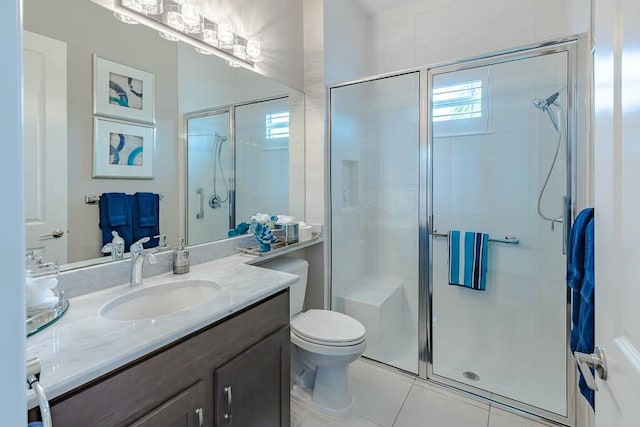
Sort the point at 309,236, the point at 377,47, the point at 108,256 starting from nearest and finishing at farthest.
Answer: the point at 108,256
the point at 309,236
the point at 377,47

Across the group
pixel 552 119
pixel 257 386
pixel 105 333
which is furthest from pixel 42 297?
pixel 552 119

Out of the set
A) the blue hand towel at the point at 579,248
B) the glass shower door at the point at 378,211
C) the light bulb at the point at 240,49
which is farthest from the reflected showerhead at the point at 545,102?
the light bulb at the point at 240,49

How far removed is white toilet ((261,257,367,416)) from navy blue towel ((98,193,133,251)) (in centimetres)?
82

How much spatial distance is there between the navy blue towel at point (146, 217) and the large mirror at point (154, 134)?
1.1 inches

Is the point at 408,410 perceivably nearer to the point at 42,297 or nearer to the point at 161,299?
the point at 161,299

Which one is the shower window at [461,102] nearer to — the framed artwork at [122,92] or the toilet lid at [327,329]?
the toilet lid at [327,329]

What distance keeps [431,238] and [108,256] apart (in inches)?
72.3

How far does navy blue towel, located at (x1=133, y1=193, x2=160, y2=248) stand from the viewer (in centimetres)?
137

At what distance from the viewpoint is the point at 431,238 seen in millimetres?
2094

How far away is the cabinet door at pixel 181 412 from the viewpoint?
798mm

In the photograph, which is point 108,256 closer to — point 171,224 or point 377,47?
point 171,224

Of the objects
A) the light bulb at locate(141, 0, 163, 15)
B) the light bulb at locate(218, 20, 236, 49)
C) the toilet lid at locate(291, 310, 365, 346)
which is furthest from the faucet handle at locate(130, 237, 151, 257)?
the light bulb at locate(218, 20, 236, 49)

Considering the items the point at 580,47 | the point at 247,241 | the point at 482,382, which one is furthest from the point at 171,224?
the point at 580,47

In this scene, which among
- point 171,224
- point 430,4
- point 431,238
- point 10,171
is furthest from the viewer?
point 430,4
